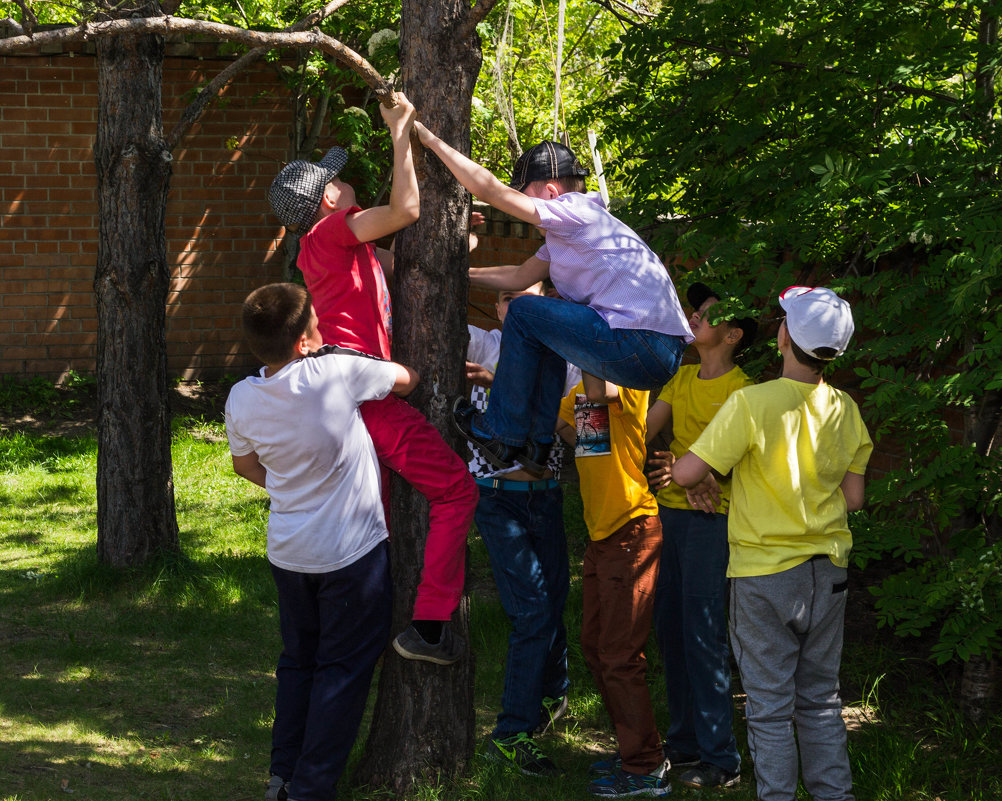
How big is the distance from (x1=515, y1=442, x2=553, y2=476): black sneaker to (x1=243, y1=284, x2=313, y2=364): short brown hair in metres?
0.90

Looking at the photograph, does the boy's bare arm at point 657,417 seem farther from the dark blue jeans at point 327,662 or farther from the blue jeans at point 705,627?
the dark blue jeans at point 327,662

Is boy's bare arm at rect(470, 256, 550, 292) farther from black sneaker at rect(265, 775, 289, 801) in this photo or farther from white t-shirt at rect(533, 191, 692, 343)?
black sneaker at rect(265, 775, 289, 801)

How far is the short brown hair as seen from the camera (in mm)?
3471

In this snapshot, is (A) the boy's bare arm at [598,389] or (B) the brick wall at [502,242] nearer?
(A) the boy's bare arm at [598,389]

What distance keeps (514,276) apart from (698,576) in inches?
53.5

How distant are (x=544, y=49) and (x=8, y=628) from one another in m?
9.71

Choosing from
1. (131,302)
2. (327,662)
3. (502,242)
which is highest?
(502,242)

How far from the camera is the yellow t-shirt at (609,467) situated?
13.1ft

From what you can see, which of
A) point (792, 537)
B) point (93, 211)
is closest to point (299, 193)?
point (792, 537)

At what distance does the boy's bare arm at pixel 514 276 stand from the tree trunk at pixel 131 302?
9.03ft

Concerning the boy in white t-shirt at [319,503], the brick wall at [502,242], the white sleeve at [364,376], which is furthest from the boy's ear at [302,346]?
the brick wall at [502,242]

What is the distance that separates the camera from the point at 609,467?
400cm

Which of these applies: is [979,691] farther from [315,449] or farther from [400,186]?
[400,186]

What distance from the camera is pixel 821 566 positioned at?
11.1 ft
